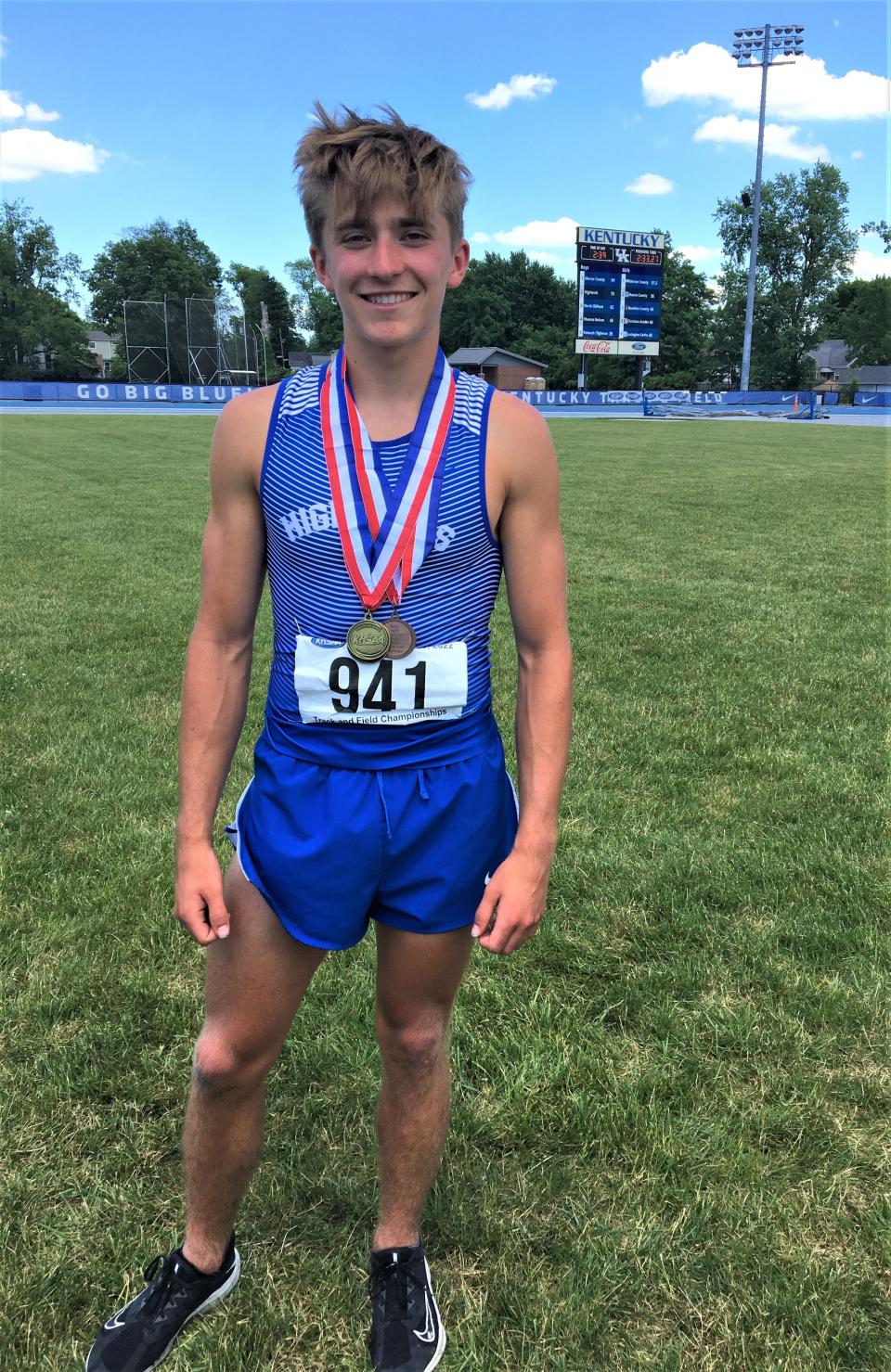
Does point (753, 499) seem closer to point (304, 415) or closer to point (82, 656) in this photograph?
point (82, 656)

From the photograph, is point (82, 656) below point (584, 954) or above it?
A: above

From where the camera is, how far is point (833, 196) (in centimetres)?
7100

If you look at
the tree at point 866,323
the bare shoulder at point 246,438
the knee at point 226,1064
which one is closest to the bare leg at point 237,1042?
the knee at point 226,1064

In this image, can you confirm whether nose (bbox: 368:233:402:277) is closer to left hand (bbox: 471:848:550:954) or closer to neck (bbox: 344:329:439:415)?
neck (bbox: 344:329:439:415)

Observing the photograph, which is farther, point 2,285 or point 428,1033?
point 2,285

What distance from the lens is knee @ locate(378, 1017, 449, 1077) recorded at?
1.93 m

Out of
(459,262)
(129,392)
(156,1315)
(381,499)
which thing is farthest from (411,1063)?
(129,392)

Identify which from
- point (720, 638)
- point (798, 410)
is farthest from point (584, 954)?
point (798, 410)

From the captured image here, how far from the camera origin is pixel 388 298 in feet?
→ 5.42

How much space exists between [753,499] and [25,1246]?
1458cm

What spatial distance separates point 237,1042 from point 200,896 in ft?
0.96

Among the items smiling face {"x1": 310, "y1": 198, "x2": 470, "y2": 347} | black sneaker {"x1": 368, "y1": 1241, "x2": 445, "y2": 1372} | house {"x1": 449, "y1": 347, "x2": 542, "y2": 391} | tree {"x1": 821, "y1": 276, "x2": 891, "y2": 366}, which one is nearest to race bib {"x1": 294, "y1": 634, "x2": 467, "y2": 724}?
smiling face {"x1": 310, "y1": 198, "x2": 470, "y2": 347}

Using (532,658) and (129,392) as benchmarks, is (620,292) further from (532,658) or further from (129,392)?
(532,658)

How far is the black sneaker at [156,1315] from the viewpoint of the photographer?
191 centimetres
